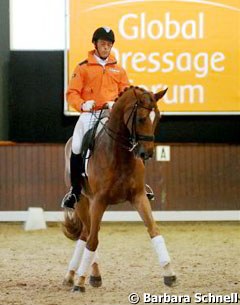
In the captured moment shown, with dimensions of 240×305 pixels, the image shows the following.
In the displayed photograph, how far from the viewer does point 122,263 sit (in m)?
7.15

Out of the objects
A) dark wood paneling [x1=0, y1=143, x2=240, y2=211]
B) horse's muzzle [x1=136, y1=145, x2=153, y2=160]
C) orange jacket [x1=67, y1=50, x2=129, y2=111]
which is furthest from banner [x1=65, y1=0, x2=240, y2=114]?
horse's muzzle [x1=136, y1=145, x2=153, y2=160]

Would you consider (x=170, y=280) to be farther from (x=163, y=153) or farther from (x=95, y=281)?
(x=163, y=153)

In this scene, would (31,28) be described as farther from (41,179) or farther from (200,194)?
(200,194)

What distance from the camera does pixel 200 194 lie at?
436 inches

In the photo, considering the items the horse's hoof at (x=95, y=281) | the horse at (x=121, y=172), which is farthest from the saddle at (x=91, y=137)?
the horse's hoof at (x=95, y=281)

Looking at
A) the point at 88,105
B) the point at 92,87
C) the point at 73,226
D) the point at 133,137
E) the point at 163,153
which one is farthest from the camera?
the point at 163,153

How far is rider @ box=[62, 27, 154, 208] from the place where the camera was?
592 cm

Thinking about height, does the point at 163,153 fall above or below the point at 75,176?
below

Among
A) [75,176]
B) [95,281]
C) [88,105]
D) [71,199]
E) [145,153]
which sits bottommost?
[95,281]

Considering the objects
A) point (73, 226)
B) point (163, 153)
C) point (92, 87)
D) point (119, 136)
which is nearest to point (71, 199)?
point (73, 226)

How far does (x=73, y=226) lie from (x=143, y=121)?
1512 mm

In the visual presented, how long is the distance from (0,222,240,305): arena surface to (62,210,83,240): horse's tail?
0.37 metres

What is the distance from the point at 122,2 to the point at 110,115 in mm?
5602

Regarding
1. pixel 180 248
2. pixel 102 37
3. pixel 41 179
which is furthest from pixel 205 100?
pixel 102 37
